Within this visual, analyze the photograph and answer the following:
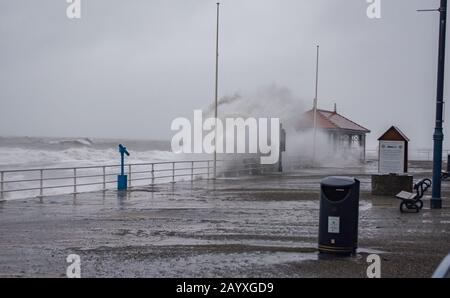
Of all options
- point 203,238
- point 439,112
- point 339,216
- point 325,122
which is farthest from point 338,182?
point 325,122

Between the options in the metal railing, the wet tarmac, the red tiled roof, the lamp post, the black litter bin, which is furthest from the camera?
the red tiled roof

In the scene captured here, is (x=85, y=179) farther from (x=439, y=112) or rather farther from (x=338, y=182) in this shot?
(x=338, y=182)

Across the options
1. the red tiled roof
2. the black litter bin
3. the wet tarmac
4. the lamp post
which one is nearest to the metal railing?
the wet tarmac

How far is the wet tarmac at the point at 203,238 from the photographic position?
866 centimetres

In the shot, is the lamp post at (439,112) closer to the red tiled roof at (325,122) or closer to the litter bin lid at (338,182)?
the litter bin lid at (338,182)

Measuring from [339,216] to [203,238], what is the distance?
2.85 meters

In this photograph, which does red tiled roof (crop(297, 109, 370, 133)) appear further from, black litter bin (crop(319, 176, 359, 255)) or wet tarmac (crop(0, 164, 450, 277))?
black litter bin (crop(319, 176, 359, 255))

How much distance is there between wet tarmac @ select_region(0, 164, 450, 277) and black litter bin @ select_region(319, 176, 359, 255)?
11.9 inches

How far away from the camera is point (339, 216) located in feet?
32.1

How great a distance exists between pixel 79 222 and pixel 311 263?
263 inches

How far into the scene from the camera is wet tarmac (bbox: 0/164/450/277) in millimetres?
8656

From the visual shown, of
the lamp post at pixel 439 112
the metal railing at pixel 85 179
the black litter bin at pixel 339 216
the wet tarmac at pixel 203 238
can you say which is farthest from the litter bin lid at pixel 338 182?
the metal railing at pixel 85 179

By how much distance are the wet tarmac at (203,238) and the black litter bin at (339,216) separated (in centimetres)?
30
